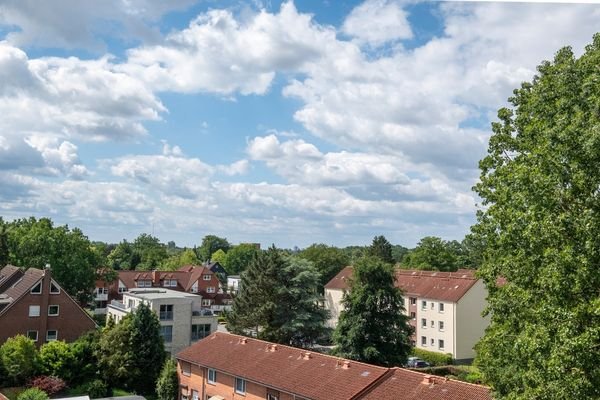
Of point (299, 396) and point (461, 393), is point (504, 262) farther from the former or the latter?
point (299, 396)

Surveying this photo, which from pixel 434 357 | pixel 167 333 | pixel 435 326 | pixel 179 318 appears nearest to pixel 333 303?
pixel 435 326

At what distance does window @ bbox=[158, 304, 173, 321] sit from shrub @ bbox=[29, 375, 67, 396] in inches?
464

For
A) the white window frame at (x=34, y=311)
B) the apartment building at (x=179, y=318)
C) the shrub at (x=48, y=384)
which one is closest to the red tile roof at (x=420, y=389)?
the shrub at (x=48, y=384)

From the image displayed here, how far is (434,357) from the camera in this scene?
175 feet

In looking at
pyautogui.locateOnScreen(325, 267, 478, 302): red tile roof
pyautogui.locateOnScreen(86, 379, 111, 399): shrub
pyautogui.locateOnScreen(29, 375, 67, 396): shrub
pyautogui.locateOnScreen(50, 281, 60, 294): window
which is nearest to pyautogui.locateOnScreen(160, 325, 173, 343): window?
pyautogui.locateOnScreen(50, 281, 60, 294): window

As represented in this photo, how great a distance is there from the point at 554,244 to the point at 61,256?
179 ft

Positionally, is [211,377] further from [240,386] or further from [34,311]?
[34,311]

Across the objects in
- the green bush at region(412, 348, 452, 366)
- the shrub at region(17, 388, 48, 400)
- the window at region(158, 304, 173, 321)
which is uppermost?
the window at region(158, 304, 173, 321)

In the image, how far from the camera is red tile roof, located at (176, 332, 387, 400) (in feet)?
92.8

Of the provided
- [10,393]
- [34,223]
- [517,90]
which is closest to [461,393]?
[517,90]

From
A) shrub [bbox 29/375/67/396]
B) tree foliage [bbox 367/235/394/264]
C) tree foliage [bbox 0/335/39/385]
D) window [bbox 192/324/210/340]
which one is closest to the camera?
shrub [bbox 29/375/67/396]

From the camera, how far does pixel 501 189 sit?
1789 centimetres

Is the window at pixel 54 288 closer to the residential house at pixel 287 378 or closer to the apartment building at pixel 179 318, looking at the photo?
the apartment building at pixel 179 318

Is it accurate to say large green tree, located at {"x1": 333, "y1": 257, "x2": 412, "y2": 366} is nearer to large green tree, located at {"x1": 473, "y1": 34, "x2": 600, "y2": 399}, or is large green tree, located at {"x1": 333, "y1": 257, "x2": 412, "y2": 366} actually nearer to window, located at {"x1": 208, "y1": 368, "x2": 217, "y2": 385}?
window, located at {"x1": 208, "y1": 368, "x2": 217, "y2": 385}
